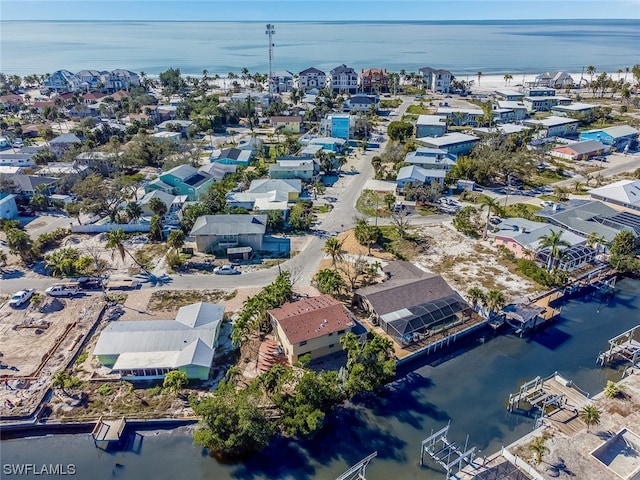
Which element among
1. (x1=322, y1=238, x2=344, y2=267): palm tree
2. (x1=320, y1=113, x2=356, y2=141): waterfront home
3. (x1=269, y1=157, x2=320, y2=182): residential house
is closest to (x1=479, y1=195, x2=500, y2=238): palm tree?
(x1=322, y1=238, x2=344, y2=267): palm tree

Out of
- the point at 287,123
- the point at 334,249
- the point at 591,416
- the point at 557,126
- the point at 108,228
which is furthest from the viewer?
the point at 287,123

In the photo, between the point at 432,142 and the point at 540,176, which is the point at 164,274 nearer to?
the point at 432,142

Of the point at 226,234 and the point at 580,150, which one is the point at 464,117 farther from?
the point at 226,234

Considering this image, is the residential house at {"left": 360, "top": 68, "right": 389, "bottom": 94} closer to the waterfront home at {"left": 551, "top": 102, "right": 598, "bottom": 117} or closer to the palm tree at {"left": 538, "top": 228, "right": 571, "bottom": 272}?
the waterfront home at {"left": 551, "top": 102, "right": 598, "bottom": 117}

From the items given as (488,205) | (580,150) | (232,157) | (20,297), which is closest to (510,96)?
(580,150)

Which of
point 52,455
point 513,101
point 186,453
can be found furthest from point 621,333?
point 513,101

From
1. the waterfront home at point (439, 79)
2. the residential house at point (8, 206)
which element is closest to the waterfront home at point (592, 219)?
the residential house at point (8, 206)
